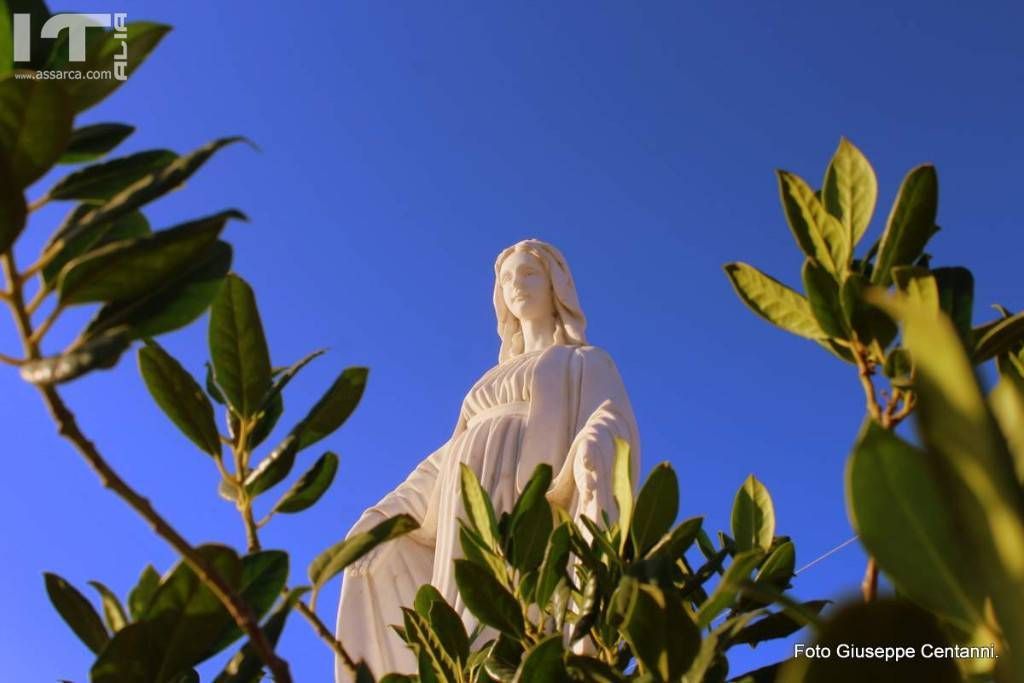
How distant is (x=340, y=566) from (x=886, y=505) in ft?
2.38

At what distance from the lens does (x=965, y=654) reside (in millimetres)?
700

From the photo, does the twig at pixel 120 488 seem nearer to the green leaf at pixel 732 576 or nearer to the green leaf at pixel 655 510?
the green leaf at pixel 732 576

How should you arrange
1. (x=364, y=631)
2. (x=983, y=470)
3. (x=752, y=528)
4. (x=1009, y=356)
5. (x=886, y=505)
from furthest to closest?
(x=364, y=631) → (x=752, y=528) → (x=1009, y=356) → (x=886, y=505) → (x=983, y=470)

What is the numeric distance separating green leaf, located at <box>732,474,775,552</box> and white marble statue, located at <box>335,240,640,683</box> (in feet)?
9.18

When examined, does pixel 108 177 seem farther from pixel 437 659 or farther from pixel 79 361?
pixel 437 659

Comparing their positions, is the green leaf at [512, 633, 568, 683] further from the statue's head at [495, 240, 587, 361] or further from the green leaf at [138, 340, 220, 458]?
the statue's head at [495, 240, 587, 361]

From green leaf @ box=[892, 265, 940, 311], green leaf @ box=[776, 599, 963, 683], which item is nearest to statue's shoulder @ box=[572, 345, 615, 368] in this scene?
green leaf @ box=[892, 265, 940, 311]

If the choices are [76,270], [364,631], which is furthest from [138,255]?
[364,631]

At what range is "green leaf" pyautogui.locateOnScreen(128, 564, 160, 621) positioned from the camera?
47.5 inches

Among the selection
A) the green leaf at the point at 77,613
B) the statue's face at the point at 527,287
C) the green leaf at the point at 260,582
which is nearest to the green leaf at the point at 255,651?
the green leaf at the point at 260,582

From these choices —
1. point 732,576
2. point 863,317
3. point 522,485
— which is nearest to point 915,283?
point 863,317

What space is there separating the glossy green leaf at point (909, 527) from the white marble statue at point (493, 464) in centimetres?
388

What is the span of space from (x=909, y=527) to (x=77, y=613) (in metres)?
1.03

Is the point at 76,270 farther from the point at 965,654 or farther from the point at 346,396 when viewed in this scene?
the point at 965,654
